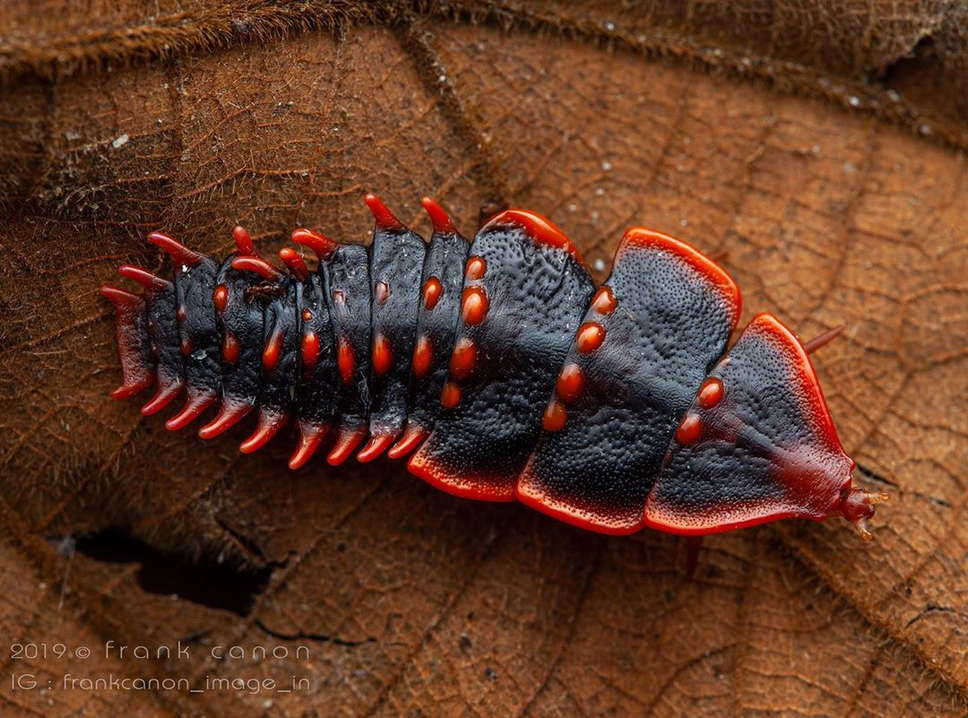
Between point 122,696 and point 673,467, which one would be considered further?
point 122,696

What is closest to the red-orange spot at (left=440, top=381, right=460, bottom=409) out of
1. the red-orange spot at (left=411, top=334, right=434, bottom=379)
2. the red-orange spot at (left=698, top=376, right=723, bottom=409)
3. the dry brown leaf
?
the red-orange spot at (left=411, top=334, right=434, bottom=379)

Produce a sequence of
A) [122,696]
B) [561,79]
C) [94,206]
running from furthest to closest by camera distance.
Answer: [561,79], [122,696], [94,206]

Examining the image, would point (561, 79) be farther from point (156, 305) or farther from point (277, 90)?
point (156, 305)

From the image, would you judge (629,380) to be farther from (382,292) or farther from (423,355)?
(382,292)

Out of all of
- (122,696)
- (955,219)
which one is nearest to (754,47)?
(955,219)

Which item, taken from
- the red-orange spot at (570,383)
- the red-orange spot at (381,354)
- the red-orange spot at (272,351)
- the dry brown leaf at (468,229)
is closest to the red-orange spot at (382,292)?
the red-orange spot at (381,354)

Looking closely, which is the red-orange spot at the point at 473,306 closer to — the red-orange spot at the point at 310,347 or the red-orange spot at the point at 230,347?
the red-orange spot at the point at 310,347

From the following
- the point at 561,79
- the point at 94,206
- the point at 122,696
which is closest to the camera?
the point at 94,206
